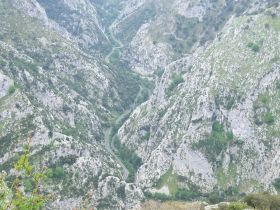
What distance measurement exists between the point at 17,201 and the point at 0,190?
111cm

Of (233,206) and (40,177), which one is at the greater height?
(40,177)

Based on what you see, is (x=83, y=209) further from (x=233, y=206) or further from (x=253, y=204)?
(x=253, y=204)

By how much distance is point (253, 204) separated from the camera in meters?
106

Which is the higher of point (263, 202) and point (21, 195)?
point (21, 195)

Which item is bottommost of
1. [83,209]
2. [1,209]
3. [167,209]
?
[167,209]

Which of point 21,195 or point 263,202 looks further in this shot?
point 263,202

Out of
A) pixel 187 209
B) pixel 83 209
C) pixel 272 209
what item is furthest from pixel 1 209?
pixel 187 209

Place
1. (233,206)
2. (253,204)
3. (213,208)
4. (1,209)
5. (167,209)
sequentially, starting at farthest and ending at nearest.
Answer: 1. (167,209)
2. (253,204)
3. (213,208)
4. (233,206)
5. (1,209)

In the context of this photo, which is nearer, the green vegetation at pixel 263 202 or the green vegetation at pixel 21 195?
the green vegetation at pixel 21 195

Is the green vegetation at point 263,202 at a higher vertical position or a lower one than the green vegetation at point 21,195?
lower

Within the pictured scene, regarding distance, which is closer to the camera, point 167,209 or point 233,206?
point 233,206

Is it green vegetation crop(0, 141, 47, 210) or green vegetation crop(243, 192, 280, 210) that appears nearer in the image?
green vegetation crop(0, 141, 47, 210)

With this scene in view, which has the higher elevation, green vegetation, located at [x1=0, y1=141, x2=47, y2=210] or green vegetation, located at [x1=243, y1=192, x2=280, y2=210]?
green vegetation, located at [x1=0, y1=141, x2=47, y2=210]

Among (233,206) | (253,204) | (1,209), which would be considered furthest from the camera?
(253,204)
